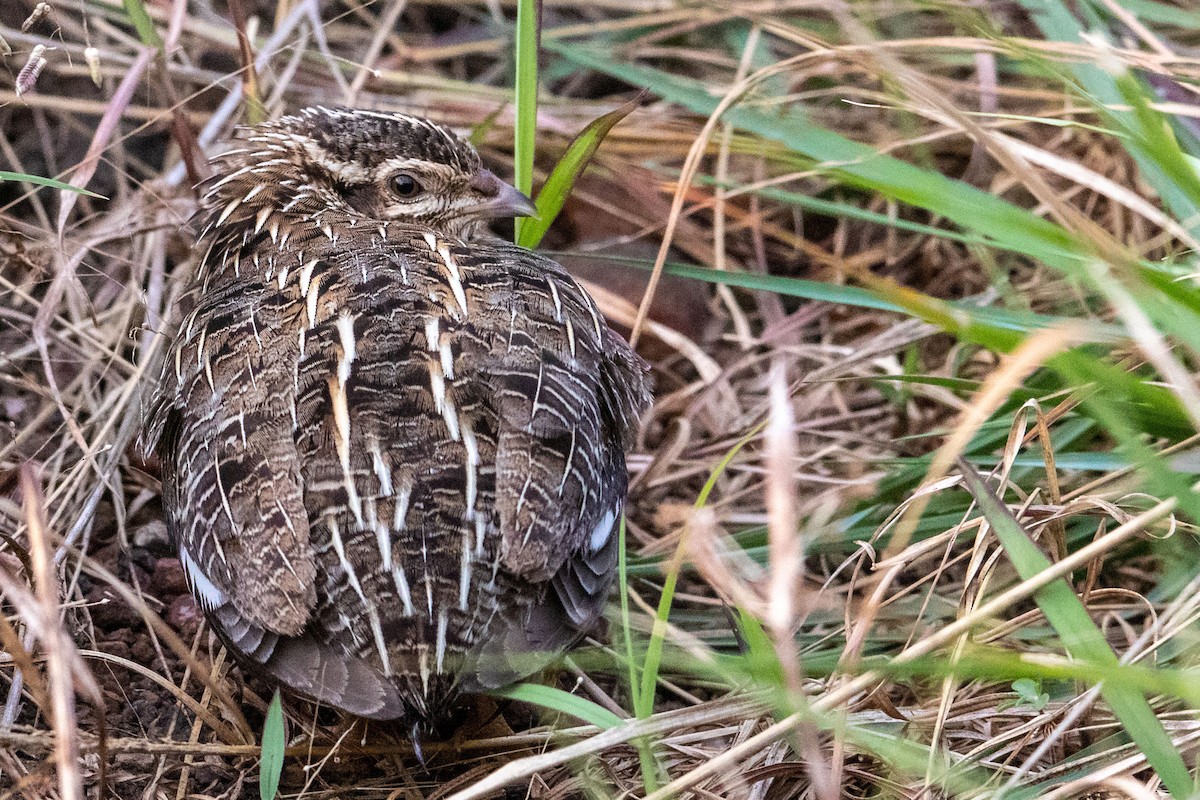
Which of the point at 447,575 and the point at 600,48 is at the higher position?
the point at 600,48

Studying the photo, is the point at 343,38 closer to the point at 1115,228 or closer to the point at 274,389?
the point at 274,389

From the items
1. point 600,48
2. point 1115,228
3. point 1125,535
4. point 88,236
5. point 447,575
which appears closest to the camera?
point 1125,535

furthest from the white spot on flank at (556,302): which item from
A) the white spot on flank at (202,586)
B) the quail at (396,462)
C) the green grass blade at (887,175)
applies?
the white spot on flank at (202,586)

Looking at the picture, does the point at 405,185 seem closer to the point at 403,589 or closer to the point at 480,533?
the point at 480,533

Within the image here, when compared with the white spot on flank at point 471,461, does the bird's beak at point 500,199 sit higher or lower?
higher

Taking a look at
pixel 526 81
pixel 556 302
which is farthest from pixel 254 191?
pixel 556 302

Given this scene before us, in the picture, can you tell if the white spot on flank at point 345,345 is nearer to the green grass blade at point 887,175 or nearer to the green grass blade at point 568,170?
the green grass blade at point 568,170

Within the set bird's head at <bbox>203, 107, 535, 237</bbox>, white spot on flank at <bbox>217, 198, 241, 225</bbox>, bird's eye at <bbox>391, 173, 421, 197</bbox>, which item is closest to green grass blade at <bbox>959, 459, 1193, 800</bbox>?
bird's head at <bbox>203, 107, 535, 237</bbox>

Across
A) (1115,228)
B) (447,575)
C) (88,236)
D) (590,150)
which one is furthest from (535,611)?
(1115,228)
